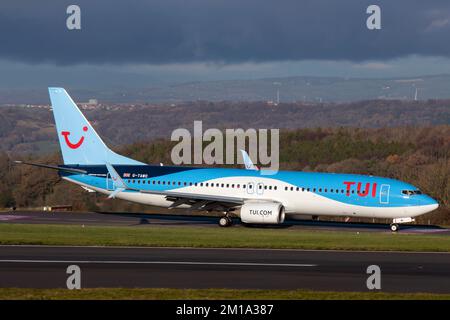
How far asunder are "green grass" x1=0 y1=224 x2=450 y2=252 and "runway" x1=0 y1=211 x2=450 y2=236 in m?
3.97

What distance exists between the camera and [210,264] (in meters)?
30.2

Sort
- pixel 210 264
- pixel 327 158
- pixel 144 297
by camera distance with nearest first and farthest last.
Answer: pixel 144 297, pixel 210 264, pixel 327 158

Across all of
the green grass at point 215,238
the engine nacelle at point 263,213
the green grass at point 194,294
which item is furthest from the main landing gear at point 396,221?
the green grass at point 194,294

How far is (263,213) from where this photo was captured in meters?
50.7

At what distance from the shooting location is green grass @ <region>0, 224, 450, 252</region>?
3784 centimetres

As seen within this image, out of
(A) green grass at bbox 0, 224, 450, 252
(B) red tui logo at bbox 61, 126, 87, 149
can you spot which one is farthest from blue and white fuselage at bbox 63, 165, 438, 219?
(A) green grass at bbox 0, 224, 450, 252

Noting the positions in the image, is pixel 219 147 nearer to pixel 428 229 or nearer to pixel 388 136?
pixel 388 136

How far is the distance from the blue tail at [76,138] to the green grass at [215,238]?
9511 mm

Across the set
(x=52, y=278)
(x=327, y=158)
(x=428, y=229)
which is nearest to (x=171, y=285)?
(x=52, y=278)

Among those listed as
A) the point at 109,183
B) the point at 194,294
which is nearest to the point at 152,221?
the point at 109,183

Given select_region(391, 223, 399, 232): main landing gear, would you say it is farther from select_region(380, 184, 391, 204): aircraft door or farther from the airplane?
select_region(380, 184, 391, 204): aircraft door

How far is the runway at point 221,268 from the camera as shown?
25391 mm

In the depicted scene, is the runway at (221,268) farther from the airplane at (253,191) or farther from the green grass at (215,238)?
the airplane at (253,191)

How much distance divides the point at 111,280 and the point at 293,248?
13.1m
